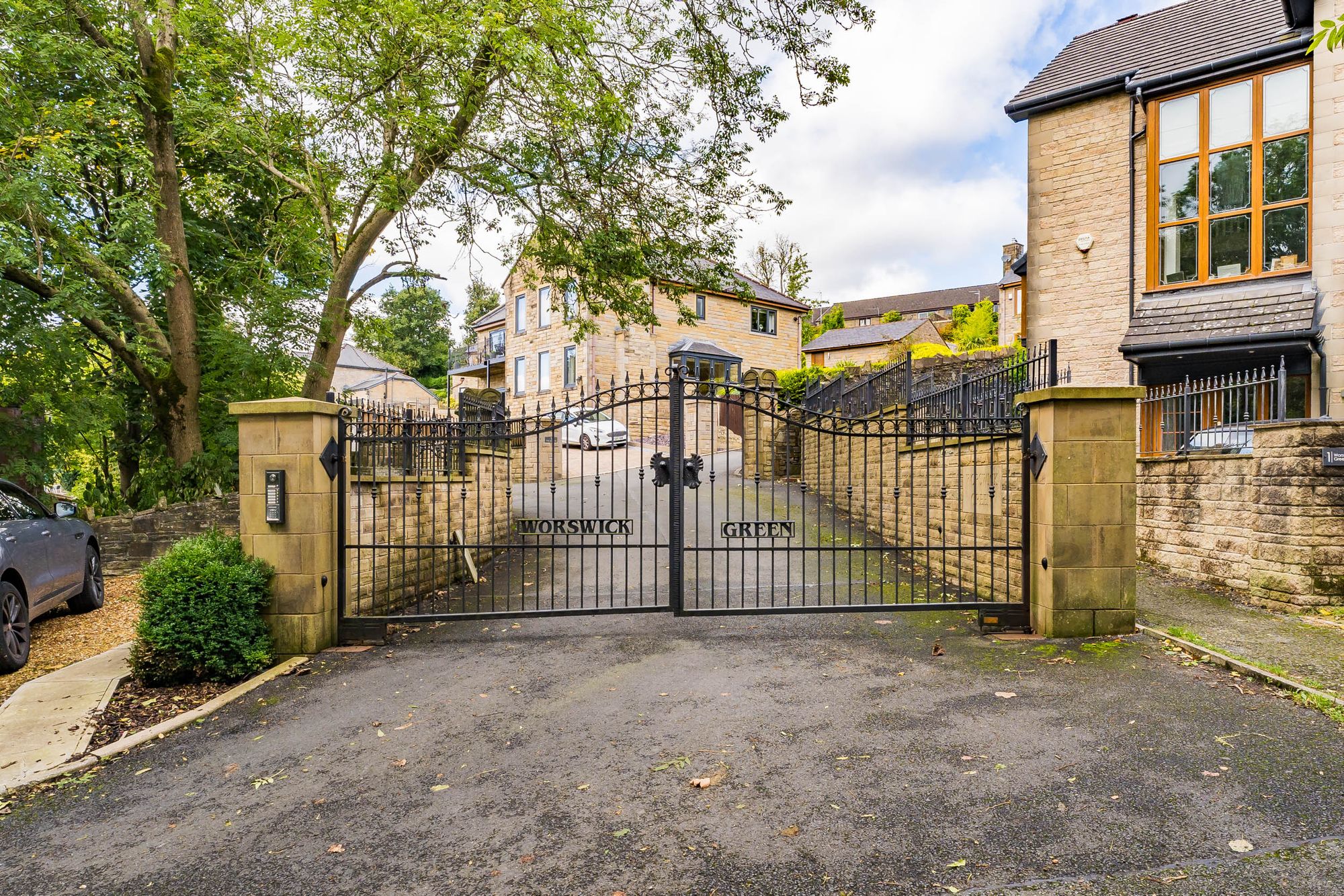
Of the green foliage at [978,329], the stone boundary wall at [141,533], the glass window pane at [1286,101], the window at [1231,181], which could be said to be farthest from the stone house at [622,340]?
the glass window pane at [1286,101]

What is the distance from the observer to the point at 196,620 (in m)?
5.42

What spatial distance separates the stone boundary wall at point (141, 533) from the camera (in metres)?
11.4

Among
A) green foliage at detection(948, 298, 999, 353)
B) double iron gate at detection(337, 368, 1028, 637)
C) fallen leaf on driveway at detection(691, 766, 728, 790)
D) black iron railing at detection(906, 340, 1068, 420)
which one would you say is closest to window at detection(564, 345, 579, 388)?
double iron gate at detection(337, 368, 1028, 637)

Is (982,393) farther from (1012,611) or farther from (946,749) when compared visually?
(946,749)

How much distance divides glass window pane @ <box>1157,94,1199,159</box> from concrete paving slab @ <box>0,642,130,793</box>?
15.6 meters

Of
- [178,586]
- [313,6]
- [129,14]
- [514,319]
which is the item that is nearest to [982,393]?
[178,586]

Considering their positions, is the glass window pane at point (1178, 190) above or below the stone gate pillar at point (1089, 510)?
above

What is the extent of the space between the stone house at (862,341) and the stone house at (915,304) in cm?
2269

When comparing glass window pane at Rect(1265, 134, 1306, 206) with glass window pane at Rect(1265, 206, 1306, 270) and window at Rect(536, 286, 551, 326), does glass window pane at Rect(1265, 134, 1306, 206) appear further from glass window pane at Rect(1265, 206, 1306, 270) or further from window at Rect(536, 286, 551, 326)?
window at Rect(536, 286, 551, 326)

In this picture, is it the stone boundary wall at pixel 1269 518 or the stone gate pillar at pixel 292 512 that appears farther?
the stone boundary wall at pixel 1269 518

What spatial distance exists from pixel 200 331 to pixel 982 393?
12651 mm

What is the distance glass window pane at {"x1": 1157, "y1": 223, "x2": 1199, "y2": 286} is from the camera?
1166 cm

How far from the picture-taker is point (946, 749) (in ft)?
13.2

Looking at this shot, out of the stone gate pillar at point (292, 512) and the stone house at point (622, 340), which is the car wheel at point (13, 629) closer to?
the stone gate pillar at point (292, 512)
